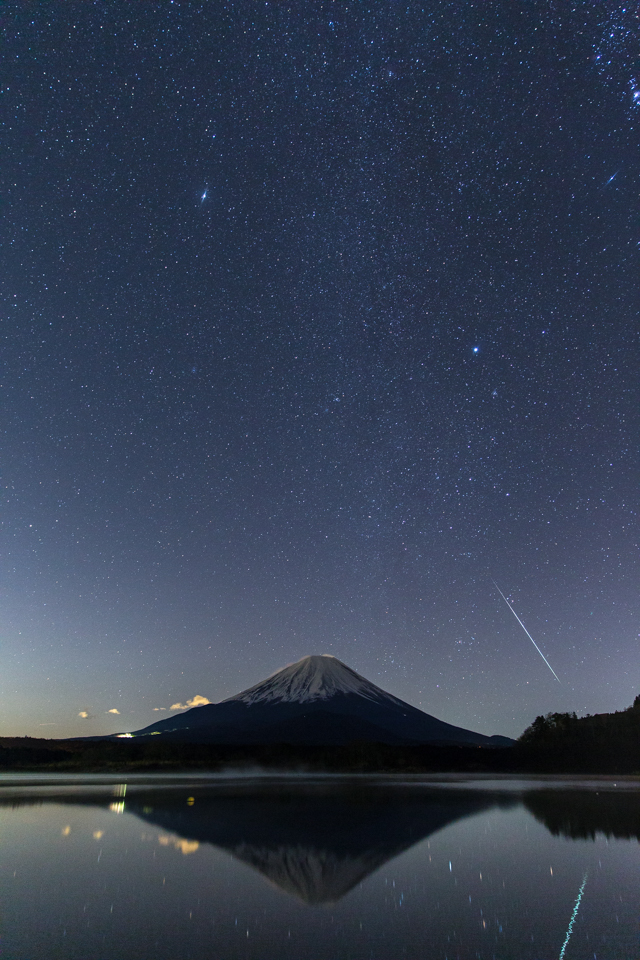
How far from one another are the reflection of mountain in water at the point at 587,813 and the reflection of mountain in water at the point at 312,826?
140 inches

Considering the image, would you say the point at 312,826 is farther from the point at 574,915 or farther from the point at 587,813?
the point at 574,915

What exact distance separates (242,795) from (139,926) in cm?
3370

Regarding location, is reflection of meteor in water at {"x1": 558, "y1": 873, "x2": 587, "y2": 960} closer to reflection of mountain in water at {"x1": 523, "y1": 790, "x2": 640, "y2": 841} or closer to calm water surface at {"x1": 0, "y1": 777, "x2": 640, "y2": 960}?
calm water surface at {"x1": 0, "y1": 777, "x2": 640, "y2": 960}

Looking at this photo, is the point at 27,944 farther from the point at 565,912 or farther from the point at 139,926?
the point at 565,912

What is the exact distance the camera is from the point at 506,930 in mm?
12008

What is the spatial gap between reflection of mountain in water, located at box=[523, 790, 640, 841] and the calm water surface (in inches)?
10.4

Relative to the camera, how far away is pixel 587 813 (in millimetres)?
31391

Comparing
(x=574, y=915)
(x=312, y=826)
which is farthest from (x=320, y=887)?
(x=312, y=826)

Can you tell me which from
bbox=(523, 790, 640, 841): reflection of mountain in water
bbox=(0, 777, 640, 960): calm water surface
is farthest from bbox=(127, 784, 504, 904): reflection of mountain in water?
bbox=(523, 790, 640, 841): reflection of mountain in water

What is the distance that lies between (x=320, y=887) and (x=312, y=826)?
11.6 m

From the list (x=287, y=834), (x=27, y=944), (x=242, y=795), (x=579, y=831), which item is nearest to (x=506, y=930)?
(x=27, y=944)

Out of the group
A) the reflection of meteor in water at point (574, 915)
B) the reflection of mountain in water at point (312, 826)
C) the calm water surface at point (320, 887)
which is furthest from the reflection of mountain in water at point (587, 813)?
the reflection of meteor in water at point (574, 915)

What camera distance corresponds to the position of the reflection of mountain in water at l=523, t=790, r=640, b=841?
81.4 feet

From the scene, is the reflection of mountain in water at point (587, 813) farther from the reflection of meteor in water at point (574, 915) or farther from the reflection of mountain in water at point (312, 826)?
the reflection of meteor in water at point (574, 915)
